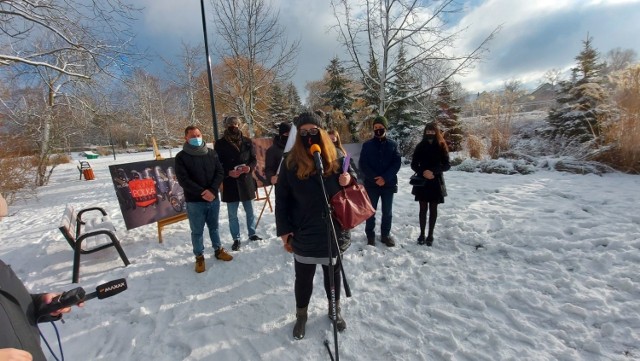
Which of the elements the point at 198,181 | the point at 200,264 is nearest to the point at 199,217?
the point at 198,181

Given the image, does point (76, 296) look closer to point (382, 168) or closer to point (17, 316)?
point (17, 316)

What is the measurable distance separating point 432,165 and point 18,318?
417 cm

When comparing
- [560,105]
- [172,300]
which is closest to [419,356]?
[172,300]

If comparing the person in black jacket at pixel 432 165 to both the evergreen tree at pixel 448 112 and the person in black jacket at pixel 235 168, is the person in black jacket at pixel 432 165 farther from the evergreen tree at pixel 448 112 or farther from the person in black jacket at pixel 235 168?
the evergreen tree at pixel 448 112

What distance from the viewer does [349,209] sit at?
229cm

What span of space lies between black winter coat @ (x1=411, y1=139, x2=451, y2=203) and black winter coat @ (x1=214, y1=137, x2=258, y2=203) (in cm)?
265

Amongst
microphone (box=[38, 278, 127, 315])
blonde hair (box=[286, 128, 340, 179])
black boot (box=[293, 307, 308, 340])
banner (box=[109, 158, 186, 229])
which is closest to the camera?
microphone (box=[38, 278, 127, 315])

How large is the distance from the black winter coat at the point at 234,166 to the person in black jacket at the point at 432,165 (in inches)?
104

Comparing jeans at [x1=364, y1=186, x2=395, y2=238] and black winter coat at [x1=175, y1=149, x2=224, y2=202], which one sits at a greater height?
black winter coat at [x1=175, y1=149, x2=224, y2=202]

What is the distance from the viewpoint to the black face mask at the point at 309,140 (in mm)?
2303

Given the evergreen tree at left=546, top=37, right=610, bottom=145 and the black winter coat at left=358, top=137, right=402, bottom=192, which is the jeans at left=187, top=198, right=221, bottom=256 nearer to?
the black winter coat at left=358, top=137, right=402, bottom=192

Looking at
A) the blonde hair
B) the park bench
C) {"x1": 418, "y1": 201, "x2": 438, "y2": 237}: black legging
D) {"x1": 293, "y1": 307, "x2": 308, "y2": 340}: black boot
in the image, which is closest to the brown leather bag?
the blonde hair

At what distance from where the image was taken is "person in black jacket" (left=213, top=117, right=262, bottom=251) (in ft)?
14.2

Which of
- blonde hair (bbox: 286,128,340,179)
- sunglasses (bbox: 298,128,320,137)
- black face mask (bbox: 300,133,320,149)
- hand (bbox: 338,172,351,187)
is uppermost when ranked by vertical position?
sunglasses (bbox: 298,128,320,137)
